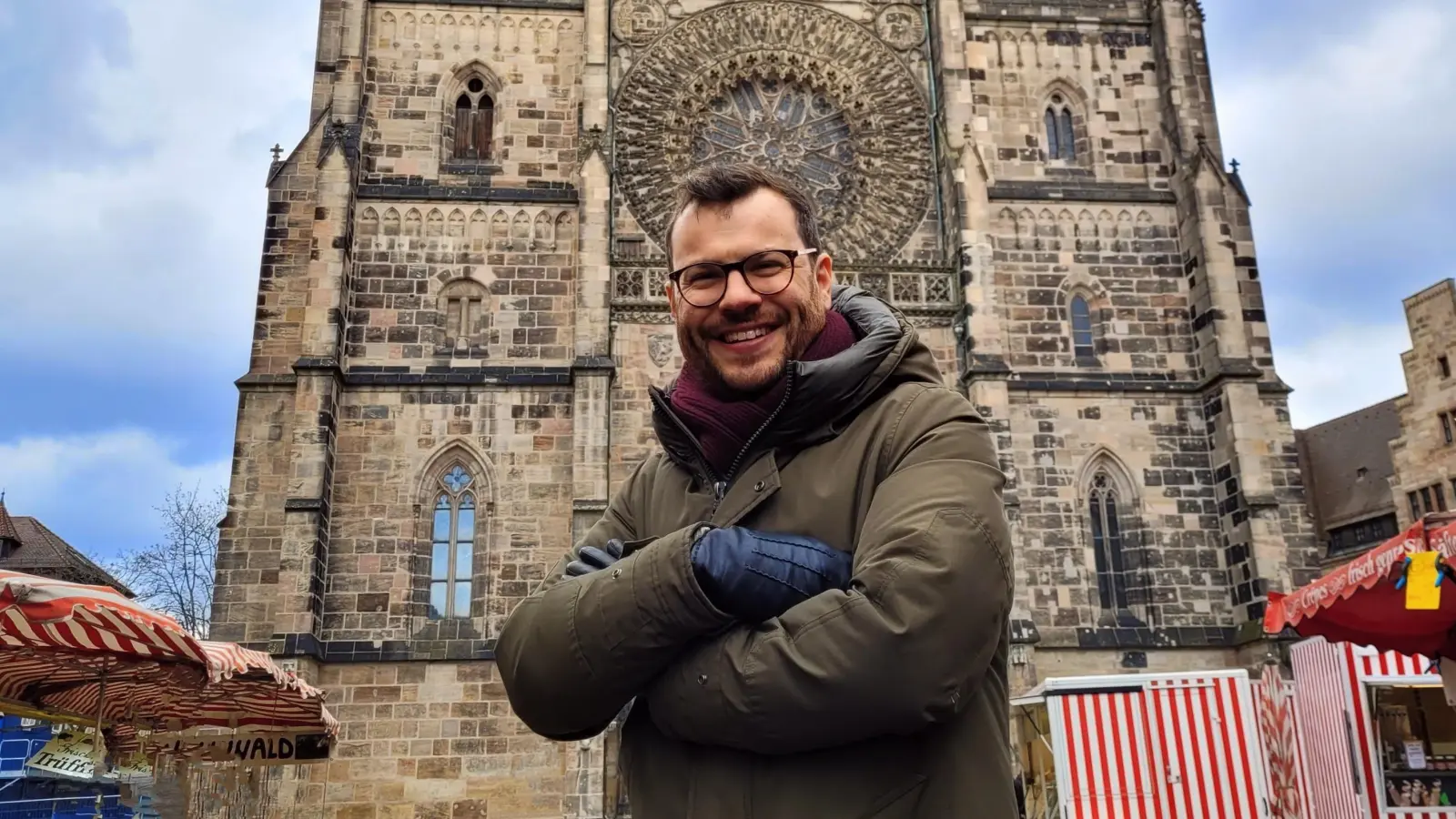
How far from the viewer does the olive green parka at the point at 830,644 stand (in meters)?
1.39

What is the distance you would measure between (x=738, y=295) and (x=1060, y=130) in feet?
57.8

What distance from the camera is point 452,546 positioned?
15.0 m

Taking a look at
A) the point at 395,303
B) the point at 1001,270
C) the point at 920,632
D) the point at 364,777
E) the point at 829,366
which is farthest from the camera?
the point at 1001,270

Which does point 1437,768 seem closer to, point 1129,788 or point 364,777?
point 1129,788

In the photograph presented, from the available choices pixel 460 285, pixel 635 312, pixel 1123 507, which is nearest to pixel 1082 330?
pixel 1123 507

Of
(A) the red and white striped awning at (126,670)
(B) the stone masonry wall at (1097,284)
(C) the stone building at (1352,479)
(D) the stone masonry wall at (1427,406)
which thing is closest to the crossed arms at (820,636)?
(A) the red and white striped awning at (126,670)

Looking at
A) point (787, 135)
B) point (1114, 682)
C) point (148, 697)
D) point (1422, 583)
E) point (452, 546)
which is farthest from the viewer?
point (787, 135)

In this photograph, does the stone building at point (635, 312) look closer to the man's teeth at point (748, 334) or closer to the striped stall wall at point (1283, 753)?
the striped stall wall at point (1283, 753)

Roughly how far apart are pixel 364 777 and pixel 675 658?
13613mm


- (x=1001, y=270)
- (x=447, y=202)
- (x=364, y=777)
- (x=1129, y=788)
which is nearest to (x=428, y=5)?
(x=447, y=202)

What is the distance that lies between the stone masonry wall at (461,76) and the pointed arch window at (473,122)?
17 centimetres

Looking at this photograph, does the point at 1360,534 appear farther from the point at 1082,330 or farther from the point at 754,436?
the point at 754,436

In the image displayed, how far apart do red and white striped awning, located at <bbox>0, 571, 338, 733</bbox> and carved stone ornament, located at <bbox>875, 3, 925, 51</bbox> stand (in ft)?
46.3

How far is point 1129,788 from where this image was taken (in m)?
8.98
